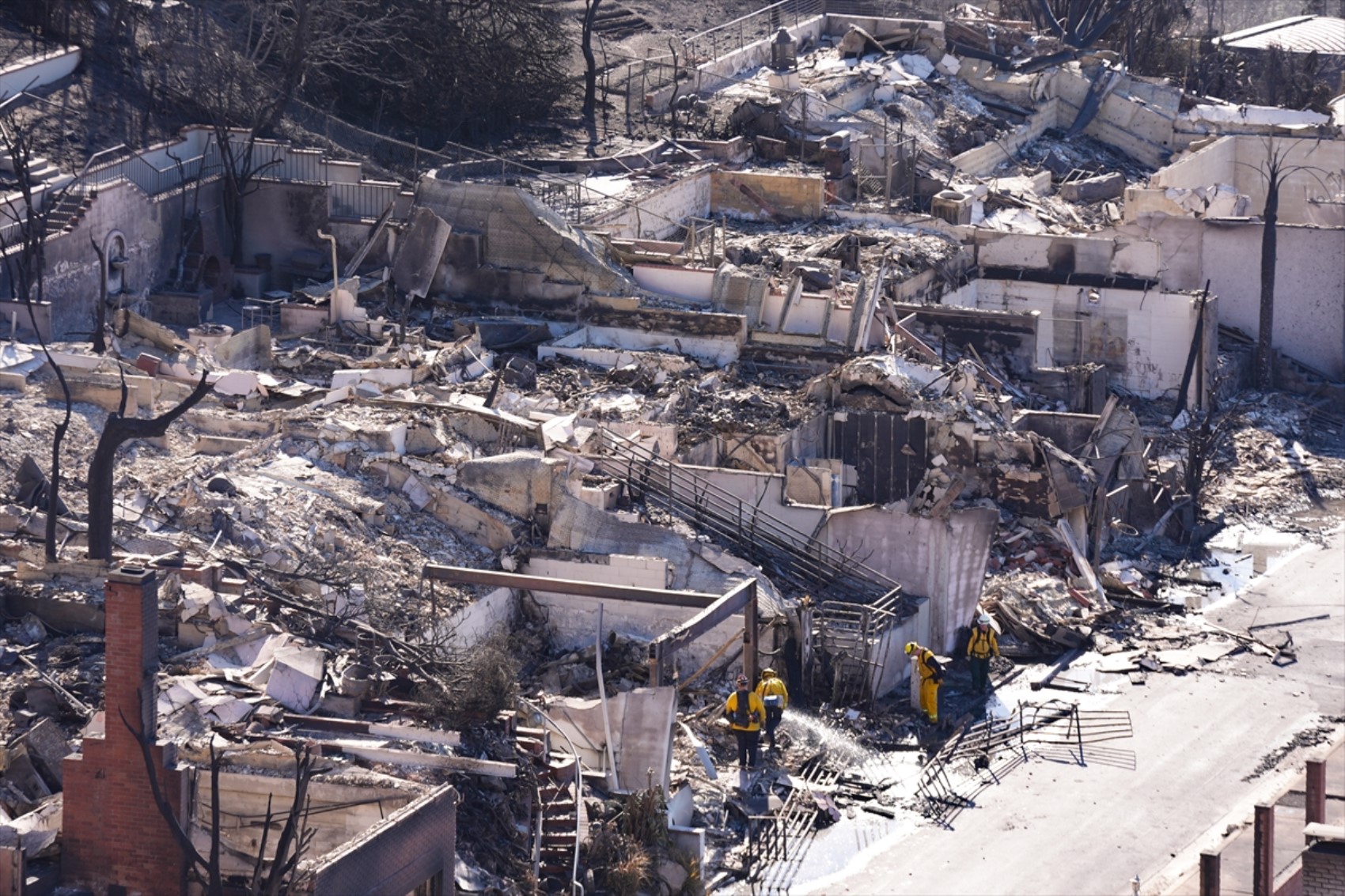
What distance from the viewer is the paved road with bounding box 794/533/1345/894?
18.9 m

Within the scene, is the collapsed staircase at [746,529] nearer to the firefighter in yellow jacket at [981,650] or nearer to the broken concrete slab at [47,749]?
the firefighter in yellow jacket at [981,650]

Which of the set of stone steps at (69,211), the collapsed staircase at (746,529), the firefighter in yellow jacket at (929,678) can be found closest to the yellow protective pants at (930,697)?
the firefighter in yellow jacket at (929,678)

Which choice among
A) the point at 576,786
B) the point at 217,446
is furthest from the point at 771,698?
the point at 217,446

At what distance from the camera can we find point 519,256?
3159 centimetres

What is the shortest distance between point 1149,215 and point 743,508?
1543 centimetres

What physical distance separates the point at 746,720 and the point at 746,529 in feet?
13.8

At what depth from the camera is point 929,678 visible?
2222 centimetres

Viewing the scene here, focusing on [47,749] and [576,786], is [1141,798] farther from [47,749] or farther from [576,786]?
[47,749]

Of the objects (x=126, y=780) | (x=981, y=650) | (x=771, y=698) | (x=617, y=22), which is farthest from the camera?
(x=617, y=22)

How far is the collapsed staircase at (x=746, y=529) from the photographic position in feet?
78.7

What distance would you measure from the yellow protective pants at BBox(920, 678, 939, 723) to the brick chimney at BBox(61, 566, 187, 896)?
8923 mm

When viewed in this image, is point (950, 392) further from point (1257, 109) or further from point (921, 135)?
point (1257, 109)

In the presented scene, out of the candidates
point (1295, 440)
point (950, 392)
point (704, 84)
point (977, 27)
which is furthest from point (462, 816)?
point (977, 27)

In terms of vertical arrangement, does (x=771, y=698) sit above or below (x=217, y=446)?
below
